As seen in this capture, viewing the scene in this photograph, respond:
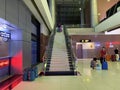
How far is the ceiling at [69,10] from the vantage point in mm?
31223

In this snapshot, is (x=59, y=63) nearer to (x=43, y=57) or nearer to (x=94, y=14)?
(x=43, y=57)

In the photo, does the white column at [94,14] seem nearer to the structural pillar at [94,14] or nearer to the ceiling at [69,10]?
the structural pillar at [94,14]

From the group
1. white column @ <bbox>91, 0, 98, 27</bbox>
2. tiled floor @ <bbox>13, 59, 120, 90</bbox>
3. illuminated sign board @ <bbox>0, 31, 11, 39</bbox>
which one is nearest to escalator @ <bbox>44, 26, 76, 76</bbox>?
tiled floor @ <bbox>13, 59, 120, 90</bbox>

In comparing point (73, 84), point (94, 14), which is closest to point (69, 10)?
point (94, 14)

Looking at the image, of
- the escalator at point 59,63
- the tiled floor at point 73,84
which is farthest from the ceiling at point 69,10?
the tiled floor at point 73,84

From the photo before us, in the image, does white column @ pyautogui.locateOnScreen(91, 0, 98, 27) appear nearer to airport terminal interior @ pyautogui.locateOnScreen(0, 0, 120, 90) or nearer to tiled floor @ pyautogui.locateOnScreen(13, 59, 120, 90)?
airport terminal interior @ pyautogui.locateOnScreen(0, 0, 120, 90)

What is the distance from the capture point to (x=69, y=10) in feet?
117

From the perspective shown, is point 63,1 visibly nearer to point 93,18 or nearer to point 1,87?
point 93,18

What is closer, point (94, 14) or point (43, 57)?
point (43, 57)

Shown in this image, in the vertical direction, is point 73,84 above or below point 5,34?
below

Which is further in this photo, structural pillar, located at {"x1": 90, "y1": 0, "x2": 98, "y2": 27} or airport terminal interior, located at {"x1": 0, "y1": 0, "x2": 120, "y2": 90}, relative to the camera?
structural pillar, located at {"x1": 90, "y1": 0, "x2": 98, "y2": 27}

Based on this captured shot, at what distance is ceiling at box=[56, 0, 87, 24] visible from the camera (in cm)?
3122

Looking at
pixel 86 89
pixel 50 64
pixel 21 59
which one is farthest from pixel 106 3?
pixel 86 89

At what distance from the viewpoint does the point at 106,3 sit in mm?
25531
